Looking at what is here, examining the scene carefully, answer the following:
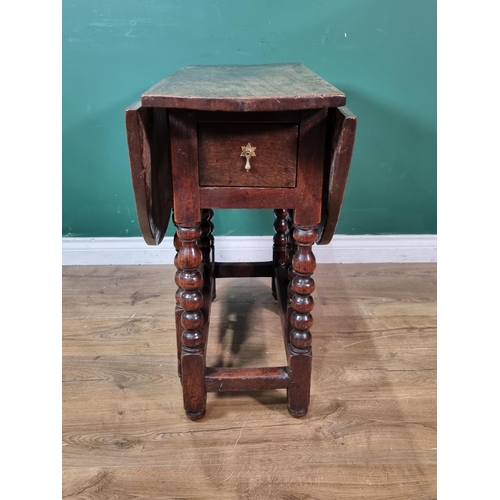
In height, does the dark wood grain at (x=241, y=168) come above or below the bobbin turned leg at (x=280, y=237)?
above

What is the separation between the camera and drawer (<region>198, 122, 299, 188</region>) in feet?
3.43

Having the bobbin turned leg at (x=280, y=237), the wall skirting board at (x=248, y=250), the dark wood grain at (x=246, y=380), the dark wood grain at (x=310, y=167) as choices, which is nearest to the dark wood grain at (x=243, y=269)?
the bobbin turned leg at (x=280, y=237)

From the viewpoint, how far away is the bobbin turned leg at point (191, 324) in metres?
1.14

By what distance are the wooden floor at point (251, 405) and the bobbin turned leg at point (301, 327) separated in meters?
0.06

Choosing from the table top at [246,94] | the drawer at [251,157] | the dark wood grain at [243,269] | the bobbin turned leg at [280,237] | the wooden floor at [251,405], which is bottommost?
the wooden floor at [251,405]

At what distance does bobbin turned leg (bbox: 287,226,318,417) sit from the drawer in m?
0.15

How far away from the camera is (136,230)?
2098 millimetres

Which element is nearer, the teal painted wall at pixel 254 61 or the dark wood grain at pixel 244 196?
the dark wood grain at pixel 244 196

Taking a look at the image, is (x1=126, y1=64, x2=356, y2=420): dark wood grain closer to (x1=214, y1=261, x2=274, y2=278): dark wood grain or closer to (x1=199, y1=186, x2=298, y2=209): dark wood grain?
(x1=199, y1=186, x2=298, y2=209): dark wood grain

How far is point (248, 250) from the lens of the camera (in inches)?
83.2

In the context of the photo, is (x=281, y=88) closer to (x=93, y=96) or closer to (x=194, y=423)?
(x=194, y=423)

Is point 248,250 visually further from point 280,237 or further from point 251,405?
point 251,405

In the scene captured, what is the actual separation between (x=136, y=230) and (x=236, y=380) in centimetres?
105

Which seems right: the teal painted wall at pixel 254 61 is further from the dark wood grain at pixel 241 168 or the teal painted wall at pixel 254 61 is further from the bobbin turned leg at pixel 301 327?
the bobbin turned leg at pixel 301 327
